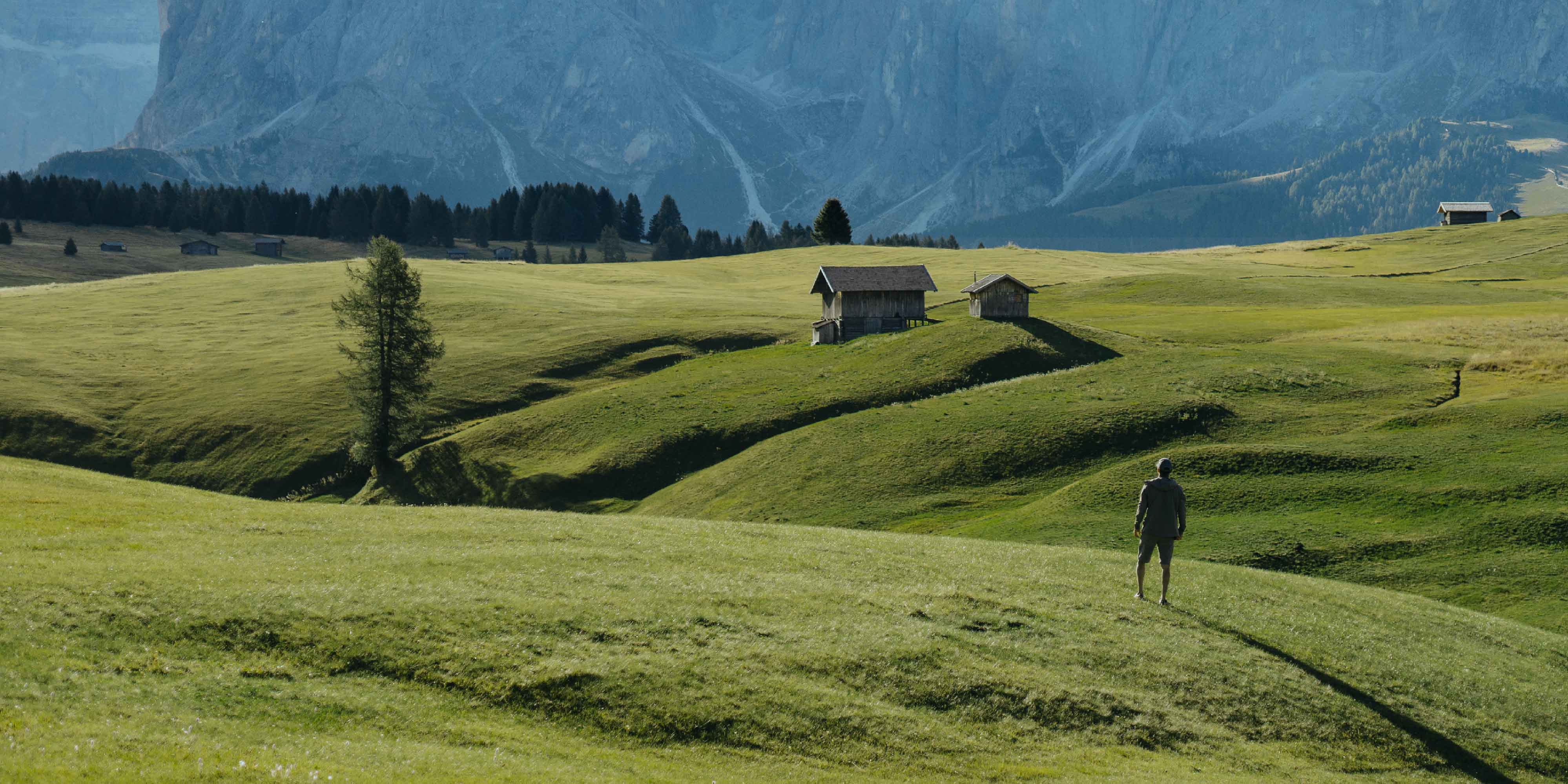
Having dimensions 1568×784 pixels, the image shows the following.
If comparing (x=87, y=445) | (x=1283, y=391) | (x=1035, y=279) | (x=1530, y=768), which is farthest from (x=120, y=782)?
(x=1035, y=279)

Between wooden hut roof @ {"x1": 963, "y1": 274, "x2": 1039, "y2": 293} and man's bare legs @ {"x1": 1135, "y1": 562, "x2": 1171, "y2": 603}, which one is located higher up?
wooden hut roof @ {"x1": 963, "y1": 274, "x2": 1039, "y2": 293}

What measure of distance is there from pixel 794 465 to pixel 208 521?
115ft

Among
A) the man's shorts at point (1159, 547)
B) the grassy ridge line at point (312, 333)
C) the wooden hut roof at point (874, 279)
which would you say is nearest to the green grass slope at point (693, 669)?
the man's shorts at point (1159, 547)

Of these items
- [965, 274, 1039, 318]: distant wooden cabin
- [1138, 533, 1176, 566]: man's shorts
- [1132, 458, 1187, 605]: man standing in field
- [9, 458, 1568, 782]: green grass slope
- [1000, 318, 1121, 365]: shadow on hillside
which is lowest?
[9, 458, 1568, 782]: green grass slope

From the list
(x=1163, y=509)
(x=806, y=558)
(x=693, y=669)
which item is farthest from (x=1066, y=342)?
(x=693, y=669)

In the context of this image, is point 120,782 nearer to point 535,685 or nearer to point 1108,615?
point 535,685

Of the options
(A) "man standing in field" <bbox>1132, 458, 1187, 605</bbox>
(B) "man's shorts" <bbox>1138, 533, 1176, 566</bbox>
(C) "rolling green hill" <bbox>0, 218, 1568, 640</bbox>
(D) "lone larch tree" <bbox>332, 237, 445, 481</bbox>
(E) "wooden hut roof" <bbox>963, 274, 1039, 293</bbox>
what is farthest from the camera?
(E) "wooden hut roof" <bbox>963, 274, 1039, 293</bbox>

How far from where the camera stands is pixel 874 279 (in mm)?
101062

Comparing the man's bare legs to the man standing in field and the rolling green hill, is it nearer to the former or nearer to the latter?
the man standing in field

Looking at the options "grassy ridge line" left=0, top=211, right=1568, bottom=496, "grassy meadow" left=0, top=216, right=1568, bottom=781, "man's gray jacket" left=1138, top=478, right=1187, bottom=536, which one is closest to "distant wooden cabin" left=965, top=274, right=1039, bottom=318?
"grassy meadow" left=0, top=216, right=1568, bottom=781

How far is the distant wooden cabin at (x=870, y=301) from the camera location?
326 ft

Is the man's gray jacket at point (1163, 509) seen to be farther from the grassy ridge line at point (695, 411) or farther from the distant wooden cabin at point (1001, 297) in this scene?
the distant wooden cabin at point (1001, 297)

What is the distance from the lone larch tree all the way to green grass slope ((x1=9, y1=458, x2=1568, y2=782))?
148 ft

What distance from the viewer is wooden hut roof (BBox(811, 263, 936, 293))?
100 m
